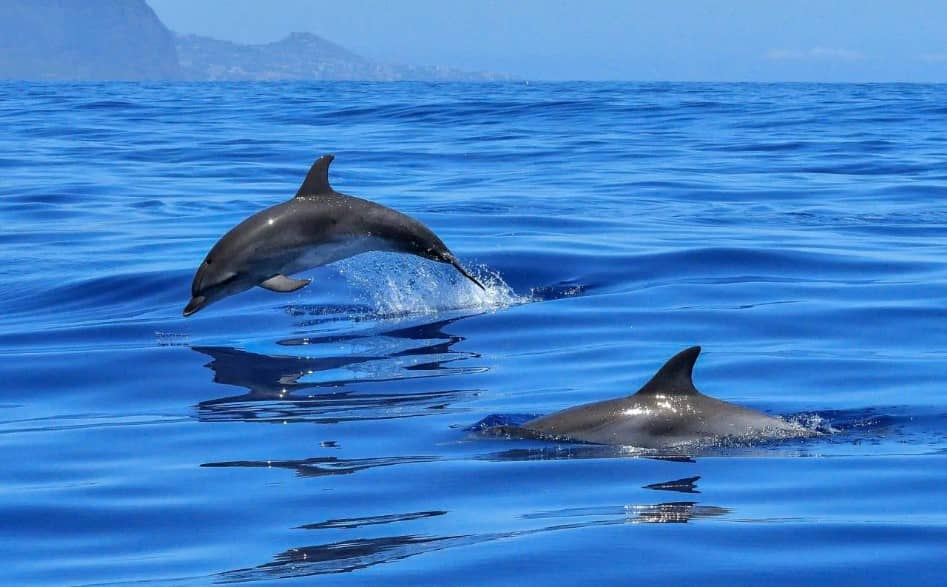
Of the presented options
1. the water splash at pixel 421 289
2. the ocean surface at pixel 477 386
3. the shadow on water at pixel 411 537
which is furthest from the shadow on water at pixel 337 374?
the shadow on water at pixel 411 537

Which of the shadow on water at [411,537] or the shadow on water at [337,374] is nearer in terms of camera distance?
the shadow on water at [411,537]

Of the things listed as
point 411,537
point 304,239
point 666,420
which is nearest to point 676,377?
point 666,420

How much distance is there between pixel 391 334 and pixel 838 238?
7.18 m

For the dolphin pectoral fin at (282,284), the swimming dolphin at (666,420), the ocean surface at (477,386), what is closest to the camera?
the ocean surface at (477,386)

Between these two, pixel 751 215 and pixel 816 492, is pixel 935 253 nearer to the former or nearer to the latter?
pixel 751 215

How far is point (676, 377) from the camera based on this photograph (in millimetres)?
7457

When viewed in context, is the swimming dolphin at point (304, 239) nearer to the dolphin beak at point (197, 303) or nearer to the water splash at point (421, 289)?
the dolphin beak at point (197, 303)

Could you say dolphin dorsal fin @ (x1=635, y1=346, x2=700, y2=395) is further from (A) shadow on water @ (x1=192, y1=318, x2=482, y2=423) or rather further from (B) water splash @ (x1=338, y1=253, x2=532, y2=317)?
(B) water splash @ (x1=338, y1=253, x2=532, y2=317)

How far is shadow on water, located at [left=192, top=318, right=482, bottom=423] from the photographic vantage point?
28.4 ft

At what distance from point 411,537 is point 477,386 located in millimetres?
3427

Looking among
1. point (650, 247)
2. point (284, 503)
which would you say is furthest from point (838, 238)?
point (284, 503)

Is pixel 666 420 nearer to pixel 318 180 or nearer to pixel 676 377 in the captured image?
pixel 676 377

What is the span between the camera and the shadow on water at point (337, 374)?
866 cm

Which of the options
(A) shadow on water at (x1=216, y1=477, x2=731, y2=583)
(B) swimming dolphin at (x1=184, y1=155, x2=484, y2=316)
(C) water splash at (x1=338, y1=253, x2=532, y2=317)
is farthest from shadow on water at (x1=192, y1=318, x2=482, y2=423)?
(A) shadow on water at (x1=216, y1=477, x2=731, y2=583)
